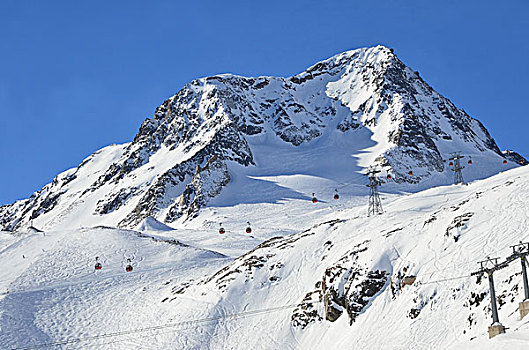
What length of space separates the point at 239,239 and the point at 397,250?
195 ft

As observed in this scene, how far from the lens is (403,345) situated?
3703 centimetres

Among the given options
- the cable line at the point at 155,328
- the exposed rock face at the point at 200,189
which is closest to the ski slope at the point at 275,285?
the cable line at the point at 155,328

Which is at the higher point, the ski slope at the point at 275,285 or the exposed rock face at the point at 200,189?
the exposed rock face at the point at 200,189

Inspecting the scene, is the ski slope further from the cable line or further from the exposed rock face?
the exposed rock face

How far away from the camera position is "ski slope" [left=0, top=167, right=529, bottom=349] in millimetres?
38219

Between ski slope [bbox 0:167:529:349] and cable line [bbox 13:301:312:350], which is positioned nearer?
ski slope [bbox 0:167:529:349]

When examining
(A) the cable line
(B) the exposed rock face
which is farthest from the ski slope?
(B) the exposed rock face

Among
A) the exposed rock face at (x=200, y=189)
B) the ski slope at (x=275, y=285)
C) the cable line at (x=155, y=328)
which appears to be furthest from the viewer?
the exposed rock face at (x=200, y=189)

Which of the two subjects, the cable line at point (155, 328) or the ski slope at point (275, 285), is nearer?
the ski slope at point (275, 285)

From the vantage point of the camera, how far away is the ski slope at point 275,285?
3822cm

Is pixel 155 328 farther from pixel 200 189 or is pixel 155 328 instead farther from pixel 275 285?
pixel 200 189

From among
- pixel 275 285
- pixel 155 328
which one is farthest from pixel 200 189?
pixel 275 285

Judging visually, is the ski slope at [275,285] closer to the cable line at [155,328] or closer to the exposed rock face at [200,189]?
the cable line at [155,328]

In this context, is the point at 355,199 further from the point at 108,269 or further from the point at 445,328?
the point at 445,328
